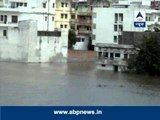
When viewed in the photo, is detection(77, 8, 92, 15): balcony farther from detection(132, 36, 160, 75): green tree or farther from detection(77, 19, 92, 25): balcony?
detection(132, 36, 160, 75): green tree

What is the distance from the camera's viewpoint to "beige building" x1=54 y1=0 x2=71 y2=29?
58584mm

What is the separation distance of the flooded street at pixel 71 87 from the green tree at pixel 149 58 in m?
1.38

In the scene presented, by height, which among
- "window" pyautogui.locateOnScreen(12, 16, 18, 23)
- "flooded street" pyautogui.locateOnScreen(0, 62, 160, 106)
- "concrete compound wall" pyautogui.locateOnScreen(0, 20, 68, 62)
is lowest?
"flooded street" pyautogui.locateOnScreen(0, 62, 160, 106)

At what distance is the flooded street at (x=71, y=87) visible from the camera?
21.2m

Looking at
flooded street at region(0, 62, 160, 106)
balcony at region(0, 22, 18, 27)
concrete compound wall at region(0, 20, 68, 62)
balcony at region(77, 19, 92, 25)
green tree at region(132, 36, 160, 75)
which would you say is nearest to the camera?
flooded street at region(0, 62, 160, 106)

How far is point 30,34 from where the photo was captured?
43.9 meters

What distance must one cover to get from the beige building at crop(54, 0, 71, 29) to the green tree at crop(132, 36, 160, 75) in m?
21.0

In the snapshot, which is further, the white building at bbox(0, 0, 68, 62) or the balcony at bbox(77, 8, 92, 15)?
the balcony at bbox(77, 8, 92, 15)

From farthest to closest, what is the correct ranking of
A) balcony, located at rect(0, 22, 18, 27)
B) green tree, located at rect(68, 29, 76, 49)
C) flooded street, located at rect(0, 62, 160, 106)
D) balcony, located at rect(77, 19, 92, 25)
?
balcony, located at rect(77, 19, 92, 25) → green tree, located at rect(68, 29, 76, 49) → balcony, located at rect(0, 22, 18, 27) → flooded street, located at rect(0, 62, 160, 106)

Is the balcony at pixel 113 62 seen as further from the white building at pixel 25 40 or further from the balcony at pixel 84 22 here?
the balcony at pixel 84 22

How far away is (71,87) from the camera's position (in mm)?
27062

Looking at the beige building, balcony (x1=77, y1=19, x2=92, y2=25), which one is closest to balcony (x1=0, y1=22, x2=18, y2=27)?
the beige building
